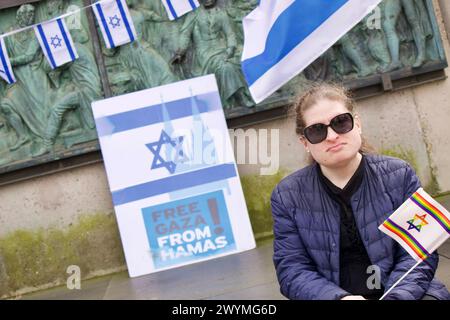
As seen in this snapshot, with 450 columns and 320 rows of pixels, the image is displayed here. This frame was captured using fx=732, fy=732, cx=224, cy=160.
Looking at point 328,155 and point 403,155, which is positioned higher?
point 328,155

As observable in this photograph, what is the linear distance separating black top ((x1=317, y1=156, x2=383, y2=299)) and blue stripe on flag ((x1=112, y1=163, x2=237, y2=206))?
12.8 ft

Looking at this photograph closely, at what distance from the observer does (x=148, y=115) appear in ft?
22.1

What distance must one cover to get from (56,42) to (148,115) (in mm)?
1140

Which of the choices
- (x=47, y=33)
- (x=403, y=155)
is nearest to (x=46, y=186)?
(x=47, y=33)

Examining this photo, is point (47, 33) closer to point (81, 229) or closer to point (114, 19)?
point (114, 19)

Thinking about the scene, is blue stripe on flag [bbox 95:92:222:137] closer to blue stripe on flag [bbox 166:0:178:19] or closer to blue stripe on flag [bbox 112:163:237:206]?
blue stripe on flag [bbox 112:163:237:206]

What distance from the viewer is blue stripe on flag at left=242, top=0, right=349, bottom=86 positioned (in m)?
5.87

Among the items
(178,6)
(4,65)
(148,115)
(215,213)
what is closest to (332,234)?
(215,213)

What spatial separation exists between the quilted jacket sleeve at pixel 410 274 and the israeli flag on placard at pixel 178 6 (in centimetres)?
446

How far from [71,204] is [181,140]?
133 centimetres

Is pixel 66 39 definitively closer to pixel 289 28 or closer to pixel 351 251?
pixel 289 28

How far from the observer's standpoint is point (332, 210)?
9.14 feet

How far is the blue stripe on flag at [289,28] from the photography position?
587 cm
